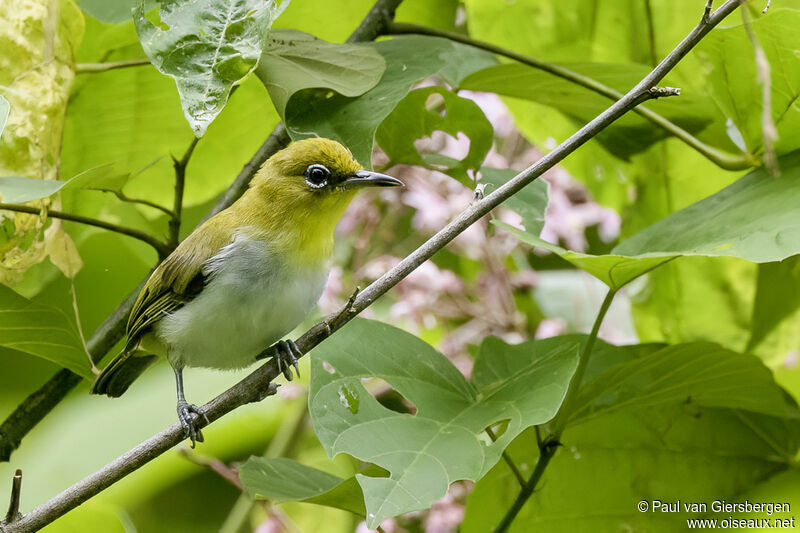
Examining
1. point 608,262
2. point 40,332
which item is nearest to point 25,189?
point 40,332

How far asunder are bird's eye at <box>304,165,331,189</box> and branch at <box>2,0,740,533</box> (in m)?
0.55

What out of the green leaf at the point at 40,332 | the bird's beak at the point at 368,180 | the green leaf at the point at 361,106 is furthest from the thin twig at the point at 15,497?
the bird's beak at the point at 368,180

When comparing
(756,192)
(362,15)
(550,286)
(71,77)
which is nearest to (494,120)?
(550,286)

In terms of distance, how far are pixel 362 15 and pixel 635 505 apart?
4.37ft

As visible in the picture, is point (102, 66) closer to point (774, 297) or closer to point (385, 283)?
point (385, 283)

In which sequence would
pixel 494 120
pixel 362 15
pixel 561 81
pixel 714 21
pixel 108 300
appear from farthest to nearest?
pixel 494 120 < pixel 108 300 < pixel 362 15 < pixel 561 81 < pixel 714 21

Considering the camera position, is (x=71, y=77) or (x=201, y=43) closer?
(x=201, y=43)

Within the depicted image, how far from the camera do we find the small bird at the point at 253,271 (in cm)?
181

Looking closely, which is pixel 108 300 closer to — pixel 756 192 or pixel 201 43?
pixel 201 43

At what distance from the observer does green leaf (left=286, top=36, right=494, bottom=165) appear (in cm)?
163

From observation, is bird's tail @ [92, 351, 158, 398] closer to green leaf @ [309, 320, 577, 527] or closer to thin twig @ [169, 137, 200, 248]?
thin twig @ [169, 137, 200, 248]

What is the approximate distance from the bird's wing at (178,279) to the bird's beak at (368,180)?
0.96 ft

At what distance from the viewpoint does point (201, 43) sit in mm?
1341

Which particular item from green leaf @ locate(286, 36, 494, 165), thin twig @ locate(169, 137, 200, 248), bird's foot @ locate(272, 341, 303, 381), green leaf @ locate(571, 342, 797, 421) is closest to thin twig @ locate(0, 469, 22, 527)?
bird's foot @ locate(272, 341, 303, 381)
